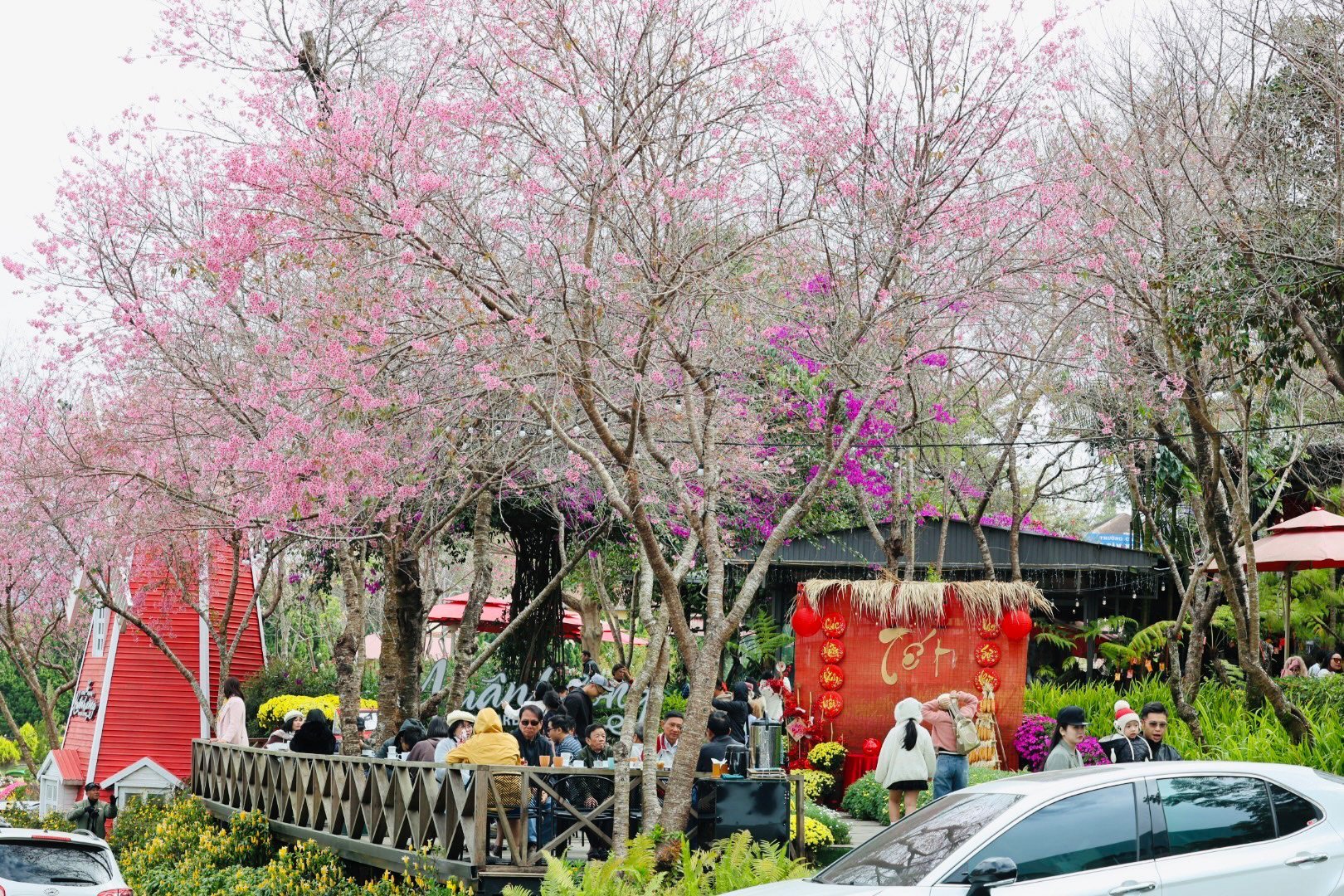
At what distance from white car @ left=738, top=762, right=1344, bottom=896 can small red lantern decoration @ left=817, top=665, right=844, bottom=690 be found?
33.9ft

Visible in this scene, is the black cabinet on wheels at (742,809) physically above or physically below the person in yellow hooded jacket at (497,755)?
below

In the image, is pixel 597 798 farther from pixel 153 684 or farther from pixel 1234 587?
pixel 153 684

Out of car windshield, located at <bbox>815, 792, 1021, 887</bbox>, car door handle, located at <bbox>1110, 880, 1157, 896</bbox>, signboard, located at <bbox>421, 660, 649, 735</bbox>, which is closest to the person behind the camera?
car door handle, located at <bbox>1110, 880, 1157, 896</bbox>

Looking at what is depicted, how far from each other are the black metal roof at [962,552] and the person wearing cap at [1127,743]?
1616cm

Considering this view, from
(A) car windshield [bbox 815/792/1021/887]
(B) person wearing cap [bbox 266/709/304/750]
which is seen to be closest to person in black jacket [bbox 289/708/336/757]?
(B) person wearing cap [bbox 266/709/304/750]

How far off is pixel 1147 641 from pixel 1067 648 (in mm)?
3075

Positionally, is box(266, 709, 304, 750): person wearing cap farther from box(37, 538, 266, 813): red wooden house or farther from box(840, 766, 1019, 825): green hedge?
box(840, 766, 1019, 825): green hedge

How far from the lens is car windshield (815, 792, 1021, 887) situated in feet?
21.3

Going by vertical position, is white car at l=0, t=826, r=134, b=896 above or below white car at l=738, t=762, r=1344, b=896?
below

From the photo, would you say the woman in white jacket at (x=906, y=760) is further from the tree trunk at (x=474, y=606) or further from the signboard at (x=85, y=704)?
the signboard at (x=85, y=704)

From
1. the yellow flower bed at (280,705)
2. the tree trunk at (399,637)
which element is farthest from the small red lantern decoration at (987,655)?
the yellow flower bed at (280,705)

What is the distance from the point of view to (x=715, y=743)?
11.9m

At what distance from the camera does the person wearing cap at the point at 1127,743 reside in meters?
9.94

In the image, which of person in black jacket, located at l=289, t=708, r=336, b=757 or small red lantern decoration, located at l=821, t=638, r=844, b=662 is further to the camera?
small red lantern decoration, located at l=821, t=638, r=844, b=662
